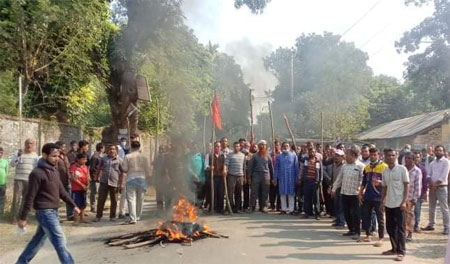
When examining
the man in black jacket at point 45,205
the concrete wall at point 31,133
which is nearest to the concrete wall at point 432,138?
the concrete wall at point 31,133

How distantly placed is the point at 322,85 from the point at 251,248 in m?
34.4

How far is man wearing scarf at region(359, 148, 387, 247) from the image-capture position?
840 cm

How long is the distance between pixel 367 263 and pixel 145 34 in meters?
10.6

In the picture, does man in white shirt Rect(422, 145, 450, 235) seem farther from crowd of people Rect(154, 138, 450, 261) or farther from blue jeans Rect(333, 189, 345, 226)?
blue jeans Rect(333, 189, 345, 226)

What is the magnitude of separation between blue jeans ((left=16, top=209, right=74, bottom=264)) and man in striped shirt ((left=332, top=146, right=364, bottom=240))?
544 centimetres

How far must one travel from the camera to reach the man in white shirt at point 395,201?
24.7ft

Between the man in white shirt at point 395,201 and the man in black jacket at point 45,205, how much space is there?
509 centimetres

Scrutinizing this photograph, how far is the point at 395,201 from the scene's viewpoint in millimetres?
7684

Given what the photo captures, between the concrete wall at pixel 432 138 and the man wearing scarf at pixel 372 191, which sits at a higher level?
the concrete wall at pixel 432 138

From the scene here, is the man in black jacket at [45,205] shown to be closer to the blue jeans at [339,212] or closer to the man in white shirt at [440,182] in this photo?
the blue jeans at [339,212]

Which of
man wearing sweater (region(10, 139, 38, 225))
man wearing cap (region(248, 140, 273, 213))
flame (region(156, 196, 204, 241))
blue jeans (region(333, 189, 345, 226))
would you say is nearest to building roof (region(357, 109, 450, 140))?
man wearing cap (region(248, 140, 273, 213))

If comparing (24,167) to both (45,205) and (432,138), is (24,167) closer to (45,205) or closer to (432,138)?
(45,205)

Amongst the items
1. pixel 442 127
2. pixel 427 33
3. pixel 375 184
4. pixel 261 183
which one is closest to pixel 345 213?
pixel 375 184

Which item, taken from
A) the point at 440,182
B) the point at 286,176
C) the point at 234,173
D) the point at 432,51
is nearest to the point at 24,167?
the point at 234,173
